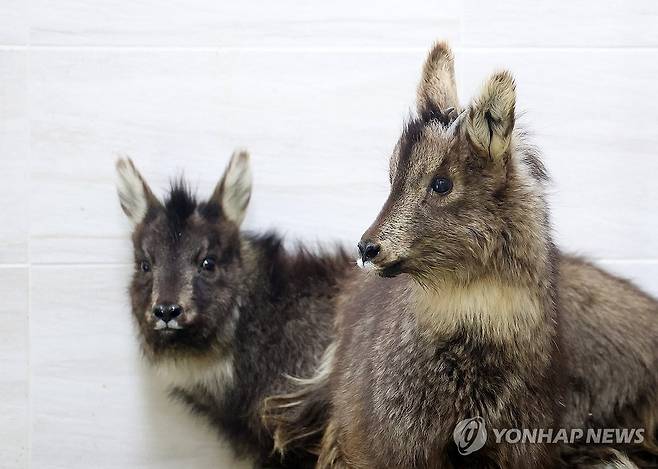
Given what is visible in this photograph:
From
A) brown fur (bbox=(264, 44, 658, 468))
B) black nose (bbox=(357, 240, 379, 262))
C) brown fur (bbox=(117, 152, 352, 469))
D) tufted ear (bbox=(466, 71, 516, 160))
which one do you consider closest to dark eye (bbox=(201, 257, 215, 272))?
brown fur (bbox=(117, 152, 352, 469))

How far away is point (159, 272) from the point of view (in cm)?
148

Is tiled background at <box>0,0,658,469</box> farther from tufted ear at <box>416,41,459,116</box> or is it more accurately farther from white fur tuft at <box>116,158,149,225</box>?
tufted ear at <box>416,41,459,116</box>

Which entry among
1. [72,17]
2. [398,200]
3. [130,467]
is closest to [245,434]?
[130,467]

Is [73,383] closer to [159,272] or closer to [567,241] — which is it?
[159,272]

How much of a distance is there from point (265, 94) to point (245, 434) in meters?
0.63

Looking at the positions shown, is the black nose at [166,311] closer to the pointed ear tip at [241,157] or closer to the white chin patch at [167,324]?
the white chin patch at [167,324]

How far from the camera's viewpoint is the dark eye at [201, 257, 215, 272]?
151 cm

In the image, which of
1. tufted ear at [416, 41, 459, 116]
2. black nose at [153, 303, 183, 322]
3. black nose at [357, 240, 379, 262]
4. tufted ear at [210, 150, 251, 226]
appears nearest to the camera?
black nose at [357, 240, 379, 262]

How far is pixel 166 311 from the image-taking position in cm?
144

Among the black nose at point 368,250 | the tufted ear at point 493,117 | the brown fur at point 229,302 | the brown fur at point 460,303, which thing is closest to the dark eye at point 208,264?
the brown fur at point 229,302

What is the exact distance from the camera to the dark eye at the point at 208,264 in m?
1.51

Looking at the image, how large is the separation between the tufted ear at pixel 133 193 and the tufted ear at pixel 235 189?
0.12 meters

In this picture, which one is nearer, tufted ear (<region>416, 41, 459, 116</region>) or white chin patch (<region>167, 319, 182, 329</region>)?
tufted ear (<region>416, 41, 459, 116</region>)

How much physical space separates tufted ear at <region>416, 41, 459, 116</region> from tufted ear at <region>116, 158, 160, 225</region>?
1.81 ft
